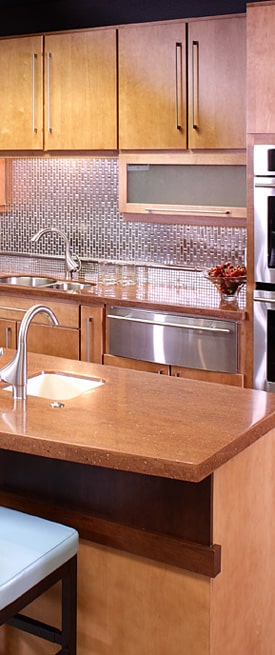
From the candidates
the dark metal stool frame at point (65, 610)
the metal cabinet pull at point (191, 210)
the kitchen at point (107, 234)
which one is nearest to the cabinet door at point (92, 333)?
the kitchen at point (107, 234)

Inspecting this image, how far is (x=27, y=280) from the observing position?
605 cm

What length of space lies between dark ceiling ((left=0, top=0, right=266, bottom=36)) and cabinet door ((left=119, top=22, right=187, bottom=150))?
7.5 inches

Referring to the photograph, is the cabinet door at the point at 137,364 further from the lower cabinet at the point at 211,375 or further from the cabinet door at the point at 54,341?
the cabinet door at the point at 54,341

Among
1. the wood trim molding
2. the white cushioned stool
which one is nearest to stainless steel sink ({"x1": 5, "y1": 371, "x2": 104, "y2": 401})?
the wood trim molding

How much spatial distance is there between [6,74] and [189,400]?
3.41 metres

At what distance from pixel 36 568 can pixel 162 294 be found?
9.69ft

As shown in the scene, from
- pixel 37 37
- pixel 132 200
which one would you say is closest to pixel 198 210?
pixel 132 200

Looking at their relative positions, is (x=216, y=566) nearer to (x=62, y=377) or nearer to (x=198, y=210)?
(x=62, y=377)

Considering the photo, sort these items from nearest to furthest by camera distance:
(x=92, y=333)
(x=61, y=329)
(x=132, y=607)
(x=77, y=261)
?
(x=132, y=607) < (x=92, y=333) < (x=61, y=329) < (x=77, y=261)

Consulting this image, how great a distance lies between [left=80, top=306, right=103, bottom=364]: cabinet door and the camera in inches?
205

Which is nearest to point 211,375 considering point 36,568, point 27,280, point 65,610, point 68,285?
point 68,285

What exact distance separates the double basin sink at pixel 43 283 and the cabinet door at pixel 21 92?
0.86m

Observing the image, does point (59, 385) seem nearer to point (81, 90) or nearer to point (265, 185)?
point (265, 185)

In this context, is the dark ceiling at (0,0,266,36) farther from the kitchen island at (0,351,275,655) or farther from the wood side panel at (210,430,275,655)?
the wood side panel at (210,430,275,655)
